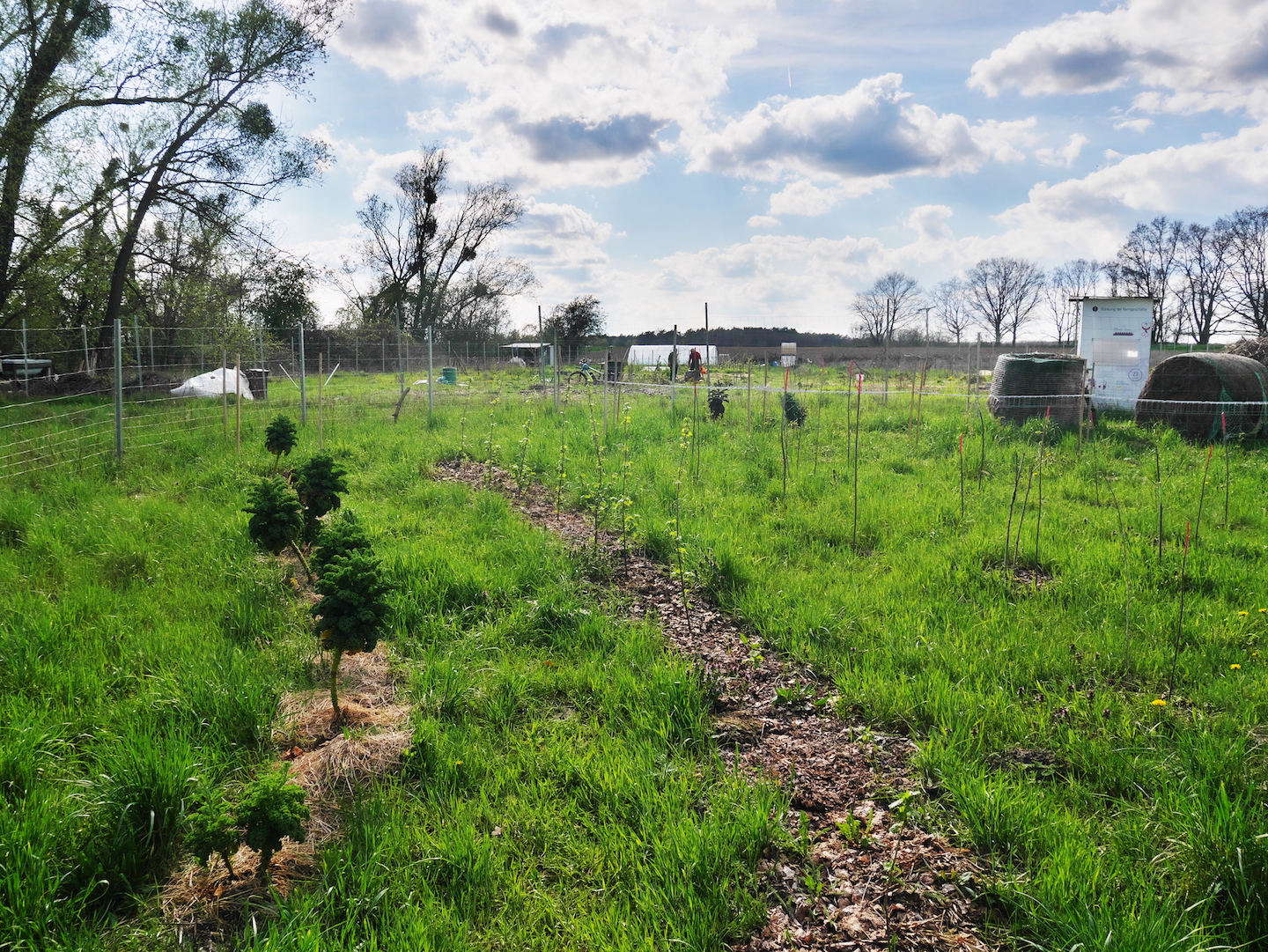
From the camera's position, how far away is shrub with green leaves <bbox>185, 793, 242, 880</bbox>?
2.35 m

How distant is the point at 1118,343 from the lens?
49.8 feet

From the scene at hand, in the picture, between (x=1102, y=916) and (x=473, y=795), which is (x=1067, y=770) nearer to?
(x=1102, y=916)

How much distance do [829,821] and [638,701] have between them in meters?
1.21

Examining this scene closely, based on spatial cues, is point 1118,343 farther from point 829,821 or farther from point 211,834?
point 211,834

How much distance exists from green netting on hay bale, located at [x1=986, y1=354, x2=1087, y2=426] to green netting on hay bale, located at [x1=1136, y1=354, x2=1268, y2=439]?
106 cm

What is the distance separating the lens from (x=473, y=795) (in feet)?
10.2

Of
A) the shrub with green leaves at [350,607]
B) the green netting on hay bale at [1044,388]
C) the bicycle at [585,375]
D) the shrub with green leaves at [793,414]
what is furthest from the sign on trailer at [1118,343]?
the shrub with green leaves at [350,607]

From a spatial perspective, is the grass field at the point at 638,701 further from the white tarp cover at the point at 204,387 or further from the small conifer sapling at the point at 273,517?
the white tarp cover at the point at 204,387

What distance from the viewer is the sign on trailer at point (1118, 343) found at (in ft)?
49.2

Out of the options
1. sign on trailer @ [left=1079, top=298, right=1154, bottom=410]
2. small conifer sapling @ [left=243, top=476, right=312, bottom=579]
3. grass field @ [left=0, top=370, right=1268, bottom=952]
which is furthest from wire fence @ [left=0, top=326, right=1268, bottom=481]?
small conifer sapling @ [left=243, top=476, right=312, bottom=579]

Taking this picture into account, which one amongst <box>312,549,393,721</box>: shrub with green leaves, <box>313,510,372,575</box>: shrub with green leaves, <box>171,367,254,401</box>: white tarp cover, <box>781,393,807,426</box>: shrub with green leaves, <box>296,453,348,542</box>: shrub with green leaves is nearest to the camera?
<box>312,549,393,721</box>: shrub with green leaves

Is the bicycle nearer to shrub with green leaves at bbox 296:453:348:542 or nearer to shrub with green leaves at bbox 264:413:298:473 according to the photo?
shrub with green leaves at bbox 264:413:298:473

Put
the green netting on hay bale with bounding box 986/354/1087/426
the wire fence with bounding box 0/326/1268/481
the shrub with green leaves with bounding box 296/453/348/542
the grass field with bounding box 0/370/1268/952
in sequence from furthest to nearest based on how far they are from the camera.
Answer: the green netting on hay bale with bounding box 986/354/1087/426
the wire fence with bounding box 0/326/1268/481
the shrub with green leaves with bounding box 296/453/348/542
the grass field with bounding box 0/370/1268/952

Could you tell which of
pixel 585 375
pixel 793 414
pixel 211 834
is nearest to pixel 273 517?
pixel 211 834
